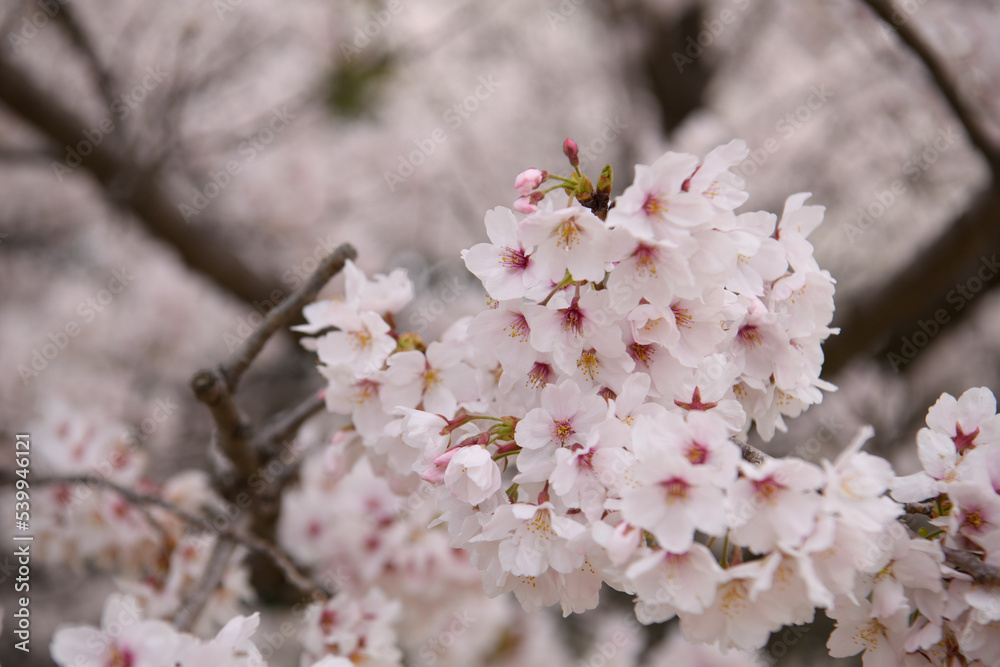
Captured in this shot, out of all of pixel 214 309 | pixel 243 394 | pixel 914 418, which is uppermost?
pixel 214 309

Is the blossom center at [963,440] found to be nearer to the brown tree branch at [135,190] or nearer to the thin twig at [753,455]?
the thin twig at [753,455]

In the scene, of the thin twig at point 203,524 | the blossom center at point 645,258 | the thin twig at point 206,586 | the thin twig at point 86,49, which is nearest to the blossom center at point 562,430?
the blossom center at point 645,258

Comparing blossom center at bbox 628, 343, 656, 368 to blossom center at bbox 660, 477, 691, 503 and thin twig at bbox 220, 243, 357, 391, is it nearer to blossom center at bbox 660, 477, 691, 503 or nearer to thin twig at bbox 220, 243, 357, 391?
blossom center at bbox 660, 477, 691, 503

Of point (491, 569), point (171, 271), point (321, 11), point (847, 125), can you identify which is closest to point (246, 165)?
point (171, 271)

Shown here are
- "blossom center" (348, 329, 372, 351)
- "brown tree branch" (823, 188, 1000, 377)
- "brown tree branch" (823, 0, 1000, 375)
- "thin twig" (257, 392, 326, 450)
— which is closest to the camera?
"blossom center" (348, 329, 372, 351)

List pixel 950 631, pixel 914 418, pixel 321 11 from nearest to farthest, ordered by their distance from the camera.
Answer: pixel 950 631, pixel 914 418, pixel 321 11

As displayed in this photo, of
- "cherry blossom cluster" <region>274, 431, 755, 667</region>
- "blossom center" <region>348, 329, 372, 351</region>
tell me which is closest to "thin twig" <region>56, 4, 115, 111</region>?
"cherry blossom cluster" <region>274, 431, 755, 667</region>

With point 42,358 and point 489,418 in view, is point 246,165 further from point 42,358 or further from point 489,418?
point 489,418
